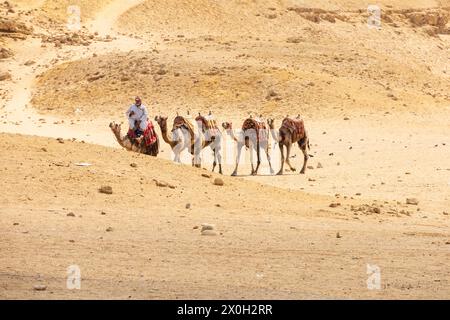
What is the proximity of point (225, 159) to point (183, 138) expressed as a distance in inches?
145

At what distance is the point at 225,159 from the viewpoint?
91.9 feet

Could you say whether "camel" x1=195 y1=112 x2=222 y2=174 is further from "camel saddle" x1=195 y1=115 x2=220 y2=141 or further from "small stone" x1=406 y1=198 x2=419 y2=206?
"small stone" x1=406 y1=198 x2=419 y2=206

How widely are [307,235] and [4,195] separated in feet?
14.3

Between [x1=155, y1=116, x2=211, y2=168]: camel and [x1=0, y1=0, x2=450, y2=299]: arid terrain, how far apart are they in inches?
48.8

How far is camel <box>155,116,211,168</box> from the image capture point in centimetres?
2433

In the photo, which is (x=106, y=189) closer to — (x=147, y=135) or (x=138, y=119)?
(x=138, y=119)

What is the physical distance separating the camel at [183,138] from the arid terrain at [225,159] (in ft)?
4.06

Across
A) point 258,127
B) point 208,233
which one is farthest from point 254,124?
point 208,233

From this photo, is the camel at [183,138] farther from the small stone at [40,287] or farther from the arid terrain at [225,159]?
the small stone at [40,287]

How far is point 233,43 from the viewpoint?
45.3 metres

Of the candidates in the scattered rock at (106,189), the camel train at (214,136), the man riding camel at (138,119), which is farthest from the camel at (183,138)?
the scattered rock at (106,189)

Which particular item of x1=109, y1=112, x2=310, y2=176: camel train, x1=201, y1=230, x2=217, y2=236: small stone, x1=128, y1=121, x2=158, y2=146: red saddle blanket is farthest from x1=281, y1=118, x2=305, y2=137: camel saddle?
x1=201, y1=230, x2=217, y2=236: small stone

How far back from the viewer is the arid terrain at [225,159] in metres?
12.2

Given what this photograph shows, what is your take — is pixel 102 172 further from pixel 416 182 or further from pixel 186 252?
pixel 416 182
